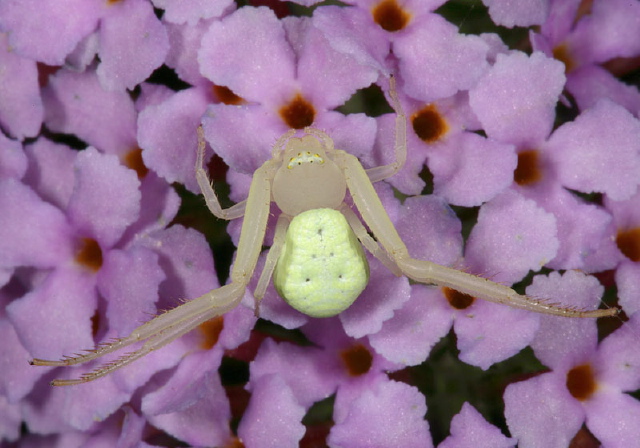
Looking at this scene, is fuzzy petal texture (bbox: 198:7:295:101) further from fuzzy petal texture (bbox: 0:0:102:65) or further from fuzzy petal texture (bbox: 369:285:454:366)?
fuzzy petal texture (bbox: 369:285:454:366)

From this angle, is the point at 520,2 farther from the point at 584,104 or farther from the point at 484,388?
the point at 484,388

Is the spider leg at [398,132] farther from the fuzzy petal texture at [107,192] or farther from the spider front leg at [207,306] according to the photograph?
the fuzzy petal texture at [107,192]

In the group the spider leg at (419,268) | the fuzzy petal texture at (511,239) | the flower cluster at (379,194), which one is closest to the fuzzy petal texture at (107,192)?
the flower cluster at (379,194)

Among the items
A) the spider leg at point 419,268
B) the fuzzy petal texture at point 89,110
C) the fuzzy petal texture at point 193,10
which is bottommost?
the spider leg at point 419,268

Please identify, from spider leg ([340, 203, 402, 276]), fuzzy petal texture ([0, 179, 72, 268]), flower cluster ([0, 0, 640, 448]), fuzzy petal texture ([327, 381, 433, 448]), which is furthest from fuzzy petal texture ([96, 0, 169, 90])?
fuzzy petal texture ([327, 381, 433, 448])

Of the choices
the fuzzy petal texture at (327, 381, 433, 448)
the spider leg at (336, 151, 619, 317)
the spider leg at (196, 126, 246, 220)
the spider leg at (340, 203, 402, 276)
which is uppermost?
the spider leg at (196, 126, 246, 220)

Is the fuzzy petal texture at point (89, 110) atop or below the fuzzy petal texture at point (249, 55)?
below

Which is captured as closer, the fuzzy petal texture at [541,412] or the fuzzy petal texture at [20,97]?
the fuzzy petal texture at [541,412]
